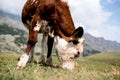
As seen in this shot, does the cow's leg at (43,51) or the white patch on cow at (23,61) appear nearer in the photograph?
the white patch on cow at (23,61)

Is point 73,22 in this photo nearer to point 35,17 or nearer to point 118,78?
point 35,17

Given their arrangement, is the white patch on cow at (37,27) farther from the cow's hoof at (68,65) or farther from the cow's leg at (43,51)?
the cow's leg at (43,51)

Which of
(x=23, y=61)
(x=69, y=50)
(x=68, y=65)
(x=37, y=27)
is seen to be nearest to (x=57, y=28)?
(x=37, y=27)

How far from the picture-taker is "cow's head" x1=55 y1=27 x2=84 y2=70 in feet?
49.2

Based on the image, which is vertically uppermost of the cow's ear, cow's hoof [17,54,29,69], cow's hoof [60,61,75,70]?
the cow's ear

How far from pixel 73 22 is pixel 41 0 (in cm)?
235

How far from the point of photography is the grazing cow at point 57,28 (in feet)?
49.6

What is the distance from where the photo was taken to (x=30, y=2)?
1797cm

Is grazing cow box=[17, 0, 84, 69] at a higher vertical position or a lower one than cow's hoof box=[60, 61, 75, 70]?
higher

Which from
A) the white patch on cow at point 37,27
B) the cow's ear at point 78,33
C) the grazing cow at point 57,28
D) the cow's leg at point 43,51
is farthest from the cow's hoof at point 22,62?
the cow's leg at point 43,51

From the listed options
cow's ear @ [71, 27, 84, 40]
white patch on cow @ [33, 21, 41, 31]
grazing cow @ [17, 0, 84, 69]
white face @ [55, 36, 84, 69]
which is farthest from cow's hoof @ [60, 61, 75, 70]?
white patch on cow @ [33, 21, 41, 31]

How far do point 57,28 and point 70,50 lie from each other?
181 cm

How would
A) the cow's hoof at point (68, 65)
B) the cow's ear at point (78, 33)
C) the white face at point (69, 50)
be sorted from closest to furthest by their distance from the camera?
1. the cow's ear at point (78, 33)
2. the cow's hoof at point (68, 65)
3. the white face at point (69, 50)

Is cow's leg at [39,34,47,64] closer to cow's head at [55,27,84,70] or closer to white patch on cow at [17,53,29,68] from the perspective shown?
cow's head at [55,27,84,70]
